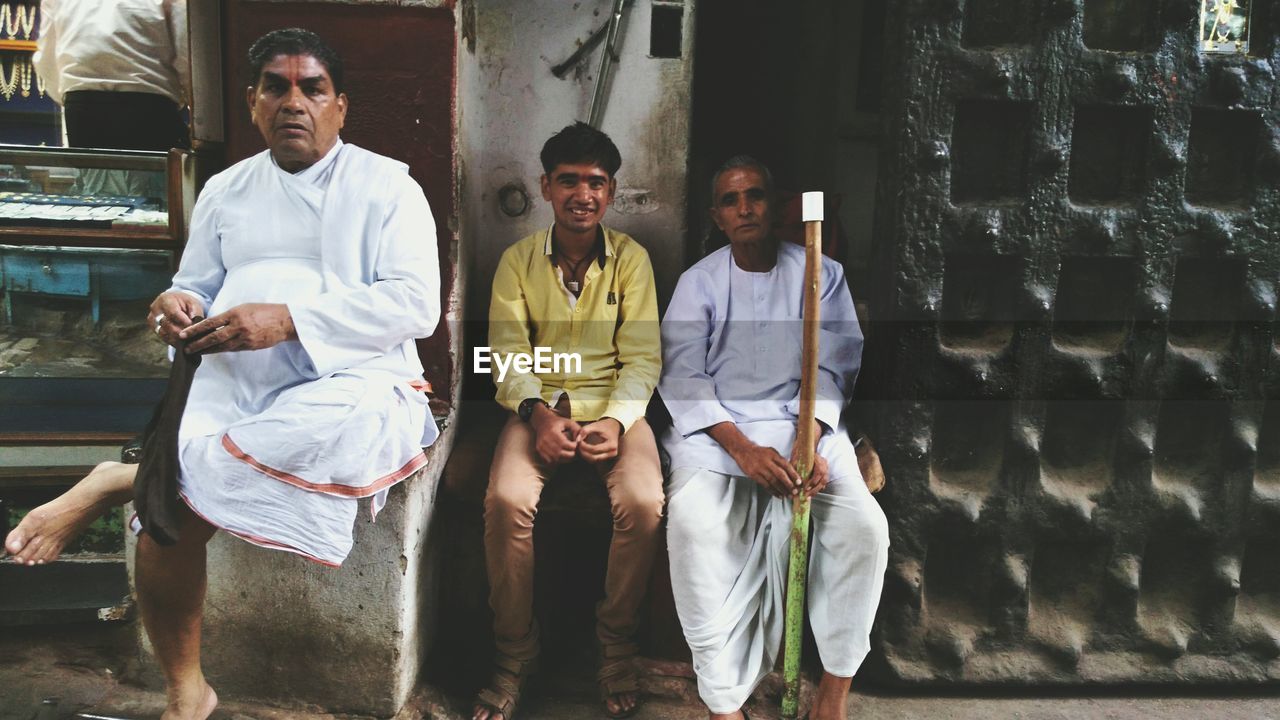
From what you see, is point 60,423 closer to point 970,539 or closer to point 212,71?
point 212,71

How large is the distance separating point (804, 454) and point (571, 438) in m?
0.70

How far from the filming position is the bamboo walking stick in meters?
2.46

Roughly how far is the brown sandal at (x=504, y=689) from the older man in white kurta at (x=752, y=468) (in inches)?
21.6

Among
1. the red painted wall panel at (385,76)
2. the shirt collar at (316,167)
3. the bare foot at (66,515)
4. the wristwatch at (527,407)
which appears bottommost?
the bare foot at (66,515)

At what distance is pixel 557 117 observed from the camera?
327cm

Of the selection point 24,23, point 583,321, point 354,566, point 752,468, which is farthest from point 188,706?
point 24,23

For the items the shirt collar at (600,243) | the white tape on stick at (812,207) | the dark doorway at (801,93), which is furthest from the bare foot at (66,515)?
the dark doorway at (801,93)

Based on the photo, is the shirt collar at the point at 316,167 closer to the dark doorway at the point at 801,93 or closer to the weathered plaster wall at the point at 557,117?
the weathered plaster wall at the point at 557,117

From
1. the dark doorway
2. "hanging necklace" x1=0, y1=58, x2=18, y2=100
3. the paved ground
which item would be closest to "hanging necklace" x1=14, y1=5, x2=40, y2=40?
"hanging necklace" x1=0, y1=58, x2=18, y2=100

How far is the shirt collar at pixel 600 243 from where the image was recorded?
298 cm

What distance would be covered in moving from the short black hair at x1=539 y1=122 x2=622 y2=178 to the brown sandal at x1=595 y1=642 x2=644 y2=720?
1.51 metres

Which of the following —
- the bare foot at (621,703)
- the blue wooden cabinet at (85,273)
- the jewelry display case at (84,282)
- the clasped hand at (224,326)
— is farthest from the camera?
the blue wooden cabinet at (85,273)

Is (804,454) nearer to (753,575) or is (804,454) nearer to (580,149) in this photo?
(753,575)

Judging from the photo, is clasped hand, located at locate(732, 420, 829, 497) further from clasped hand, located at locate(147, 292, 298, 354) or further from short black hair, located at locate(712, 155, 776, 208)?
clasped hand, located at locate(147, 292, 298, 354)
